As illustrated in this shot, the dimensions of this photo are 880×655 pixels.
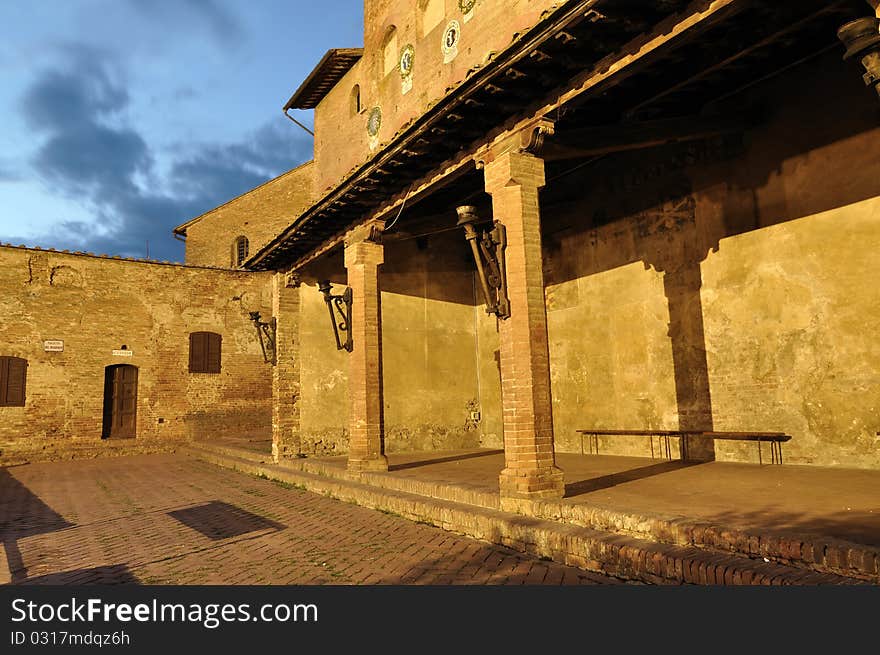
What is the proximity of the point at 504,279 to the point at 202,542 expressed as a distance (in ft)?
13.3

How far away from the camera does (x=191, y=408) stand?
1795cm

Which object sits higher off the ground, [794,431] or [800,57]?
[800,57]

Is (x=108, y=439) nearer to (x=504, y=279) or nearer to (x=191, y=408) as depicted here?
(x=191, y=408)

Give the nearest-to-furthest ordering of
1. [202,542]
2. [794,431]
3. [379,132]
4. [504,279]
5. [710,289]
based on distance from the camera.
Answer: [202,542] → [504,279] → [794,431] → [710,289] → [379,132]

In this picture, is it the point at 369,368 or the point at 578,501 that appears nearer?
the point at 578,501

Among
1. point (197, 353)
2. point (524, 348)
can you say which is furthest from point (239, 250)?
point (524, 348)

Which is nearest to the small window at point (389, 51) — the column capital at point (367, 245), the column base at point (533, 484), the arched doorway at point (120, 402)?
the column capital at point (367, 245)

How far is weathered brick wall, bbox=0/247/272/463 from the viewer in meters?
15.7

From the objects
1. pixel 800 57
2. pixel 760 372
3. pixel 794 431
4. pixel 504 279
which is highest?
pixel 800 57

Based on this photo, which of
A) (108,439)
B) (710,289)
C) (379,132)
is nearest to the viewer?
(710,289)

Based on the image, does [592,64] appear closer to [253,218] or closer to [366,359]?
[366,359]

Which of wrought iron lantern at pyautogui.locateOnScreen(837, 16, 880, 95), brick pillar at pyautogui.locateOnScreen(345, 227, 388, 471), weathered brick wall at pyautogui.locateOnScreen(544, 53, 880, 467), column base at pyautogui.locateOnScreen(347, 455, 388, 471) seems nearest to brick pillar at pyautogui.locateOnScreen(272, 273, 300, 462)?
brick pillar at pyautogui.locateOnScreen(345, 227, 388, 471)

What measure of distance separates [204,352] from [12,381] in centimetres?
478

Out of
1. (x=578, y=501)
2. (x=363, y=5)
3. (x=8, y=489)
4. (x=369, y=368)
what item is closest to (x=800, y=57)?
(x=578, y=501)
